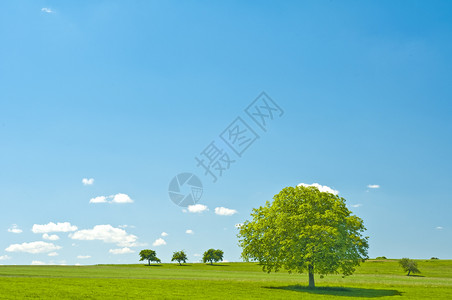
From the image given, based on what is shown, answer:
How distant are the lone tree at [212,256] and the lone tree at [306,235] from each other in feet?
459

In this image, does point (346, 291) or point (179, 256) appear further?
point (179, 256)

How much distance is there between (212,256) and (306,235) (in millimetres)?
148549

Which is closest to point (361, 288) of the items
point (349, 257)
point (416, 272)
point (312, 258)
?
point (349, 257)

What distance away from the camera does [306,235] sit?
50.3 meters

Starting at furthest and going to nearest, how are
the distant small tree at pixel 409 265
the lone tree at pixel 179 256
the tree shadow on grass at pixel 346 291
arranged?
the lone tree at pixel 179 256
the distant small tree at pixel 409 265
the tree shadow on grass at pixel 346 291

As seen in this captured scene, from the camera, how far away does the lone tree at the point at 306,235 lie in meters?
49.2

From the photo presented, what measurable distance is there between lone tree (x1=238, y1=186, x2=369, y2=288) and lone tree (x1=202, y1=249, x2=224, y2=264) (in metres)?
140

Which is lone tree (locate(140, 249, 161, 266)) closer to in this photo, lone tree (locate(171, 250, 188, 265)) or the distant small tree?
lone tree (locate(171, 250, 188, 265))

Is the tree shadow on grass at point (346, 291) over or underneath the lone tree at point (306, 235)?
underneath

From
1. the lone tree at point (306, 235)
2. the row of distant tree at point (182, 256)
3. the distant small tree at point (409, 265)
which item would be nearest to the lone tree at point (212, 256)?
the row of distant tree at point (182, 256)

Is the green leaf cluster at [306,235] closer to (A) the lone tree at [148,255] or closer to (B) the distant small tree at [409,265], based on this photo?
(B) the distant small tree at [409,265]

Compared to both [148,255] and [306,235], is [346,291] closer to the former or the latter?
[306,235]

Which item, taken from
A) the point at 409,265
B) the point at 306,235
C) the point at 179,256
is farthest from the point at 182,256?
the point at 306,235

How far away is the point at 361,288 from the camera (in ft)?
174
